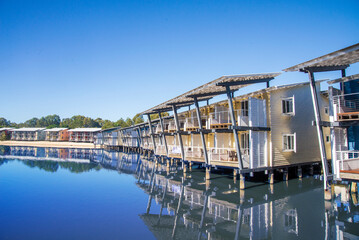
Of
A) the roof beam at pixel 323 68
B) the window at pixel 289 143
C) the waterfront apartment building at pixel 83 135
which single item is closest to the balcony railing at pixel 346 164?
the roof beam at pixel 323 68

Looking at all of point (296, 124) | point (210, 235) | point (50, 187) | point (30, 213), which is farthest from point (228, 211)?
point (50, 187)

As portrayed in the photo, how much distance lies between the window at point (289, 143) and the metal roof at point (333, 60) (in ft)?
23.5

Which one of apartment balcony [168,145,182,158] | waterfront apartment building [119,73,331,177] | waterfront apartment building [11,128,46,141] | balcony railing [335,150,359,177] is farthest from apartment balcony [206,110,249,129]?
waterfront apartment building [11,128,46,141]

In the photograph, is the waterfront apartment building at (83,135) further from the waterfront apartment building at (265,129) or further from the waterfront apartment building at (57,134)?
the waterfront apartment building at (265,129)

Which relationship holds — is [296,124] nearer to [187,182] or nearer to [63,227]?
[187,182]

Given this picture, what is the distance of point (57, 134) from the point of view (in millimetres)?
110625

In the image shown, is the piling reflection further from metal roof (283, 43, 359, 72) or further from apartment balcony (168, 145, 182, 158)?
metal roof (283, 43, 359, 72)

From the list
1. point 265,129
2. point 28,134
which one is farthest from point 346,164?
point 28,134

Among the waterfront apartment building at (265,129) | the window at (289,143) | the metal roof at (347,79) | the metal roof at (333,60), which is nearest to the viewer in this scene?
the metal roof at (333,60)

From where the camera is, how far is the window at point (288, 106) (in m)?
20.4

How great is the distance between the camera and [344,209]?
485 inches

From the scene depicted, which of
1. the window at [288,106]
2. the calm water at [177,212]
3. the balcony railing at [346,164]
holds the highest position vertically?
the window at [288,106]

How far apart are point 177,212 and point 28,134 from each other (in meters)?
123

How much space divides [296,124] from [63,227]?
19720mm
